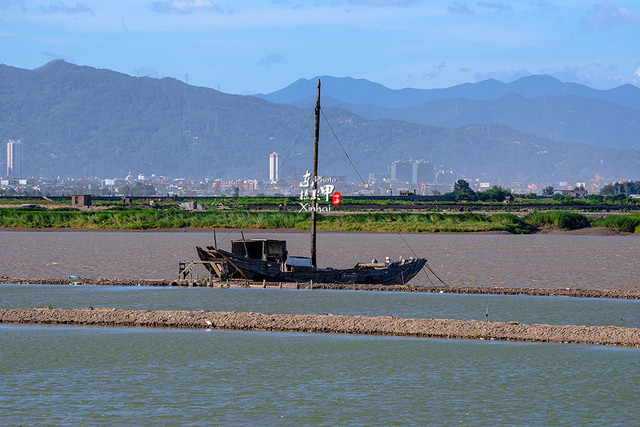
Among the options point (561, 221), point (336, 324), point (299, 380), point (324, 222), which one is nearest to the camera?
point (299, 380)

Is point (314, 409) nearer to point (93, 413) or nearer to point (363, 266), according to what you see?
point (93, 413)

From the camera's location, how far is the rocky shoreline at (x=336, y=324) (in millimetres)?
20109

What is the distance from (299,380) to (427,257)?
35.2 m

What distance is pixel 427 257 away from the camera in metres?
50.2

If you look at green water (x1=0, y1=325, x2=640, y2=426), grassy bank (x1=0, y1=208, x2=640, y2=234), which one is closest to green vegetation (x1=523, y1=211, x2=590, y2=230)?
grassy bank (x1=0, y1=208, x2=640, y2=234)

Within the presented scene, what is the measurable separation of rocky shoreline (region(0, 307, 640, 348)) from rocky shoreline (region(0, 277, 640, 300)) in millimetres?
8897

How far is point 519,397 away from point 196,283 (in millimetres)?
19183

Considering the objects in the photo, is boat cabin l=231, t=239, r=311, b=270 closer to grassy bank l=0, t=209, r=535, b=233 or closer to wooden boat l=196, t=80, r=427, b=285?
wooden boat l=196, t=80, r=427, b=285

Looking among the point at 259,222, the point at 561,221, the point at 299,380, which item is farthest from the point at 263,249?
the point at 561,221

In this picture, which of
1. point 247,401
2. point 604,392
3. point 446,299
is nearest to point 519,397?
point 604,392

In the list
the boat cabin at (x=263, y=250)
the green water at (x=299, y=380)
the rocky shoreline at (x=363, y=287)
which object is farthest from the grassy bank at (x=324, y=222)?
the green water at (x=299, y=380)

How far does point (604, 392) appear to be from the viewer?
14.9m

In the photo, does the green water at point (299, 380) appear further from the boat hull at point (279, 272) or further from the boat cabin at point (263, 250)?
the boat cabin at point (263, 250)

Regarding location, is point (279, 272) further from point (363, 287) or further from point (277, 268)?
point (363, 287)
